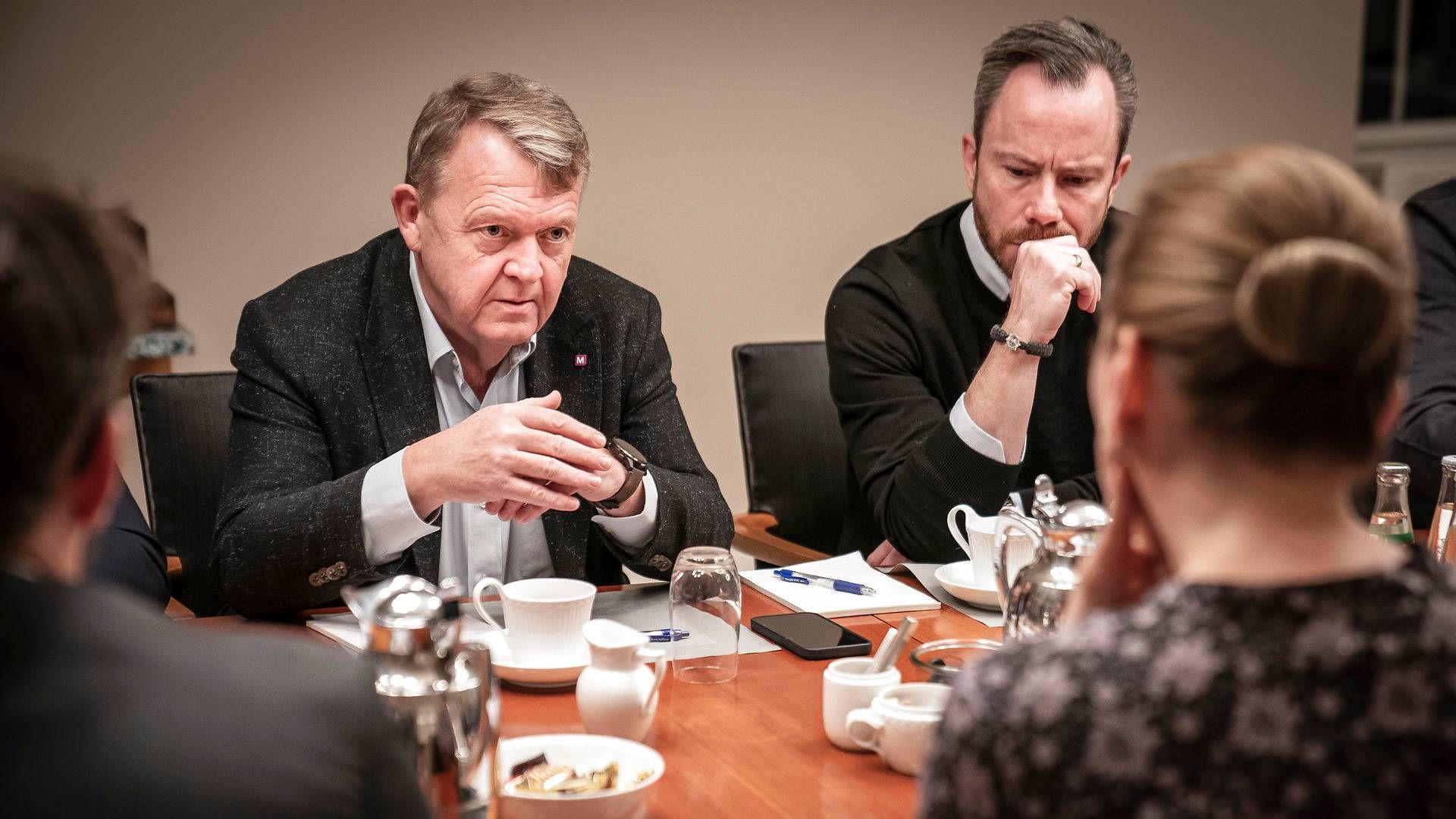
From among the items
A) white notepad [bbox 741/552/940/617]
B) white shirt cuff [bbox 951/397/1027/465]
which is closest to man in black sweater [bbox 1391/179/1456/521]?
white shirt cuff [bbox 951/397/1027/465]

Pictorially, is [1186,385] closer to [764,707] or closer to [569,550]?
[764,707]

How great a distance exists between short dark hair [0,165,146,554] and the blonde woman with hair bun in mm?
510

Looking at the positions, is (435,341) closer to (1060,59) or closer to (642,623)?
(642,623)

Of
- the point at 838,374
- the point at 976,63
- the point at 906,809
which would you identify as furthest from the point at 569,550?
the point at 976,63

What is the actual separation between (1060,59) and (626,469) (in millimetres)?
1123

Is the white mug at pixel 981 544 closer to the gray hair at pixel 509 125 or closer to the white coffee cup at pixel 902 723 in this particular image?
the white coffee cup at pixel 902 723

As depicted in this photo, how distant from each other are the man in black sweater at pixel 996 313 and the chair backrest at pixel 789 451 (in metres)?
0.11

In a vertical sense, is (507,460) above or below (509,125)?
below

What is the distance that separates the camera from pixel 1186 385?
750 millimetres

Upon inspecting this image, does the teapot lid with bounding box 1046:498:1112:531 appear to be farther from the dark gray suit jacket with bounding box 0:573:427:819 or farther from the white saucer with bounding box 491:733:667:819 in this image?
the dark gray suit jacket with bounding box 0:573:427:819

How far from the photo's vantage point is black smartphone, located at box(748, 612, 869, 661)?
1605mm

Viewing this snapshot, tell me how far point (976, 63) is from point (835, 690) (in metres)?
3.13

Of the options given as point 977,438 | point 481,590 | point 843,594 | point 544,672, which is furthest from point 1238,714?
point 977,438

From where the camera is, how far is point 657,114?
12.4ft
